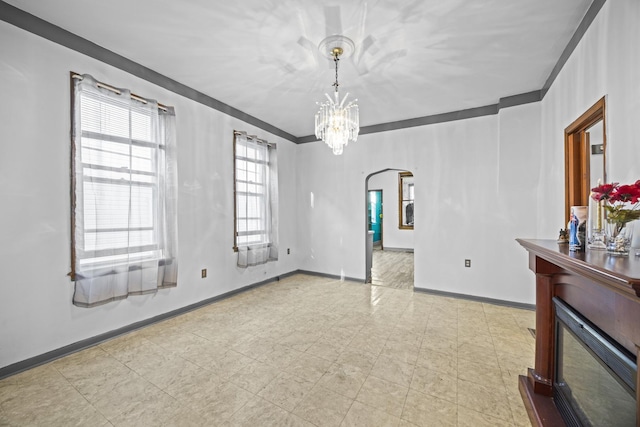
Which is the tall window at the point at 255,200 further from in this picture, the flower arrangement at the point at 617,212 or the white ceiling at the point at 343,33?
the flower arrangement at the point at 617,212

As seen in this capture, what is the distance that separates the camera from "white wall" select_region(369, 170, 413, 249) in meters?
8.93

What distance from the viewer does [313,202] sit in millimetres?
5605

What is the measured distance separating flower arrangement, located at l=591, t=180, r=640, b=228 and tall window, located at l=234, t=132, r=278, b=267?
13.0 feet

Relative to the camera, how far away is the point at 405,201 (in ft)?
29.3

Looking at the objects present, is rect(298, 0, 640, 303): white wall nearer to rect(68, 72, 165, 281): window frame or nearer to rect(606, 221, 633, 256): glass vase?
rect(606, 221, 633, 256): glass vase

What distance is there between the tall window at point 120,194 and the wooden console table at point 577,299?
3538mm

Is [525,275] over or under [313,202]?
under

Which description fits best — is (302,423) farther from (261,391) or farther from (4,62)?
(4,62)

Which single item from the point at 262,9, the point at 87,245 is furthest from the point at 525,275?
the point at 87,245

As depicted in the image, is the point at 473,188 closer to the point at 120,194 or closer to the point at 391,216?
the point at 120,194

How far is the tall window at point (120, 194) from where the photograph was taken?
256 centimetres

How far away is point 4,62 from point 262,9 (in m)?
2.11

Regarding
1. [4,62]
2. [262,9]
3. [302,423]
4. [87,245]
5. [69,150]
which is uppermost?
[262,9]

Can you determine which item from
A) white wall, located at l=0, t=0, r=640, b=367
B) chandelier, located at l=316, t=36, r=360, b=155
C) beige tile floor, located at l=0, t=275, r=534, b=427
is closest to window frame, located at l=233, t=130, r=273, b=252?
white wall, located at l=0, t=0, r=640, b=367
